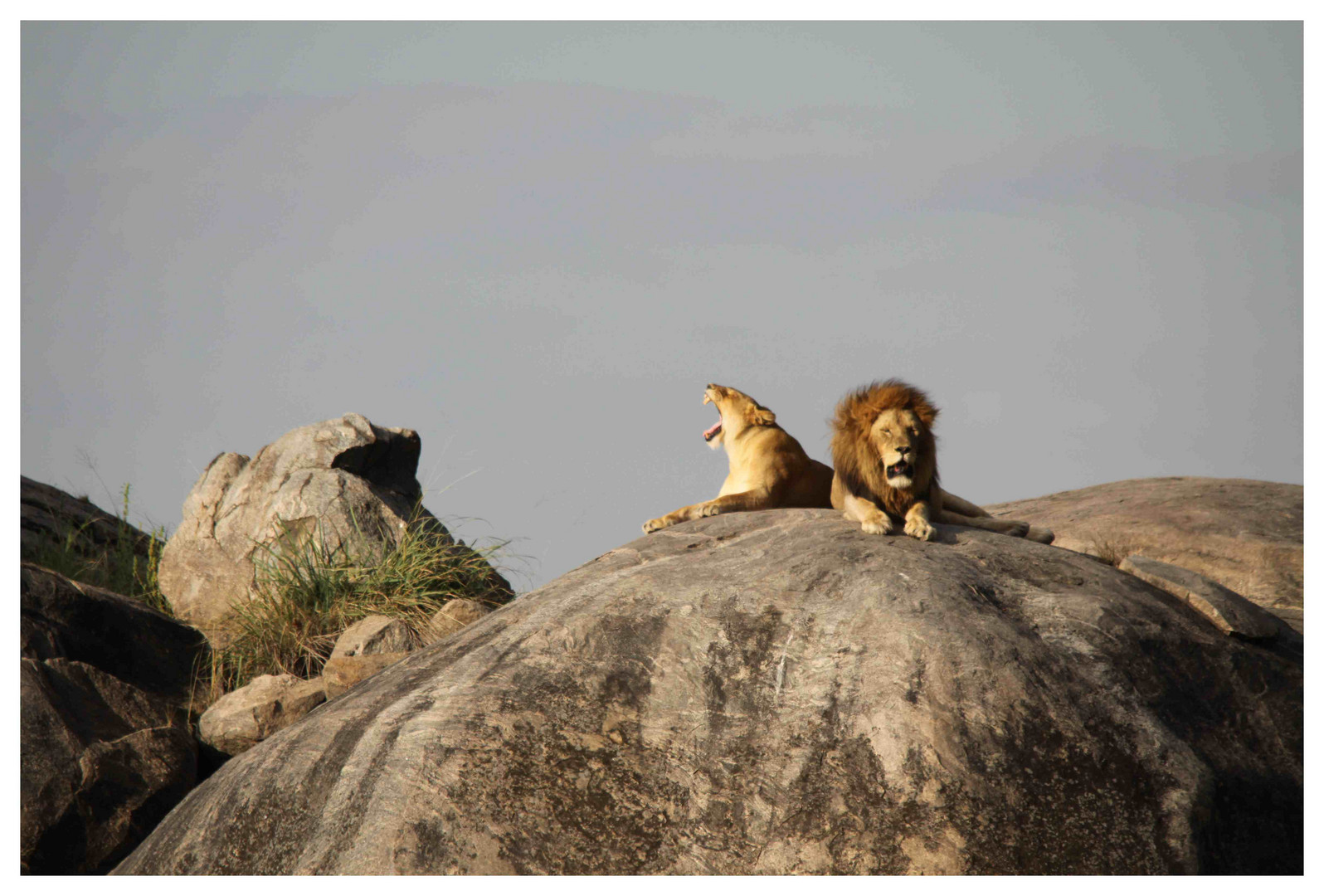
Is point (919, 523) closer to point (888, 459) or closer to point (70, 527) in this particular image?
point (888, 459)

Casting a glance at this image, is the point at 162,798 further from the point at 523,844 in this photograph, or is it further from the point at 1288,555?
the point at 1288,555

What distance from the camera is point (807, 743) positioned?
4949 millimetres

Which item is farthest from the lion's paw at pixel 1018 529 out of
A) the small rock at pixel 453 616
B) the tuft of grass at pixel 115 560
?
the tuft of grass at pixel 115 560

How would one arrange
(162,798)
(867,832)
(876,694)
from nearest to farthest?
(867,832)
(876,694)
(162,798)

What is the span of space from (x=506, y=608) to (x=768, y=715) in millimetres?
2100

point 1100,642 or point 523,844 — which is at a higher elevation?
point 1100,642

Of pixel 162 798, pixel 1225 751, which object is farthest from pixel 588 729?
pixel 162 798

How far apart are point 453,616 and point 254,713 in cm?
183

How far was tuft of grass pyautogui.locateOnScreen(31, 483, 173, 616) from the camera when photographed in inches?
460

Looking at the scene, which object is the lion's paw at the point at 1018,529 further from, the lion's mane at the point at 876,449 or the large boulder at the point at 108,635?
the large boulder at the point at 108,635

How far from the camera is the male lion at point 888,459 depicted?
6.66 meters

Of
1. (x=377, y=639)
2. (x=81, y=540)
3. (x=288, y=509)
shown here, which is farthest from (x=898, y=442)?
(x=81, y=540)

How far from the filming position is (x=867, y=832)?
4656mm

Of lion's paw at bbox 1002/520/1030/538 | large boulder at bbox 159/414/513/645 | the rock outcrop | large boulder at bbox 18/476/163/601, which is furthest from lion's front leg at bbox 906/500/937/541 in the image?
the rock outcrop
